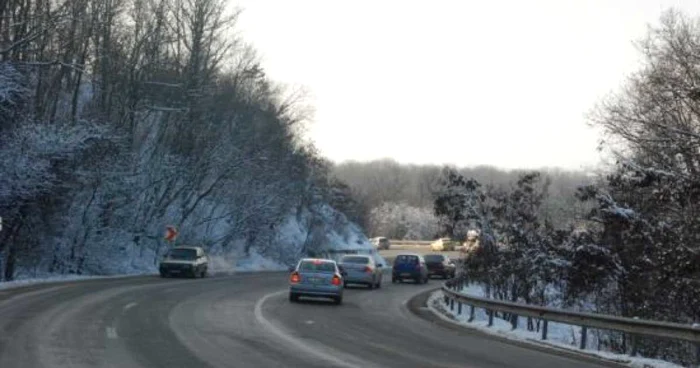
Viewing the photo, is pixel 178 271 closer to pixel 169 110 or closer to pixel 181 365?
pixel 169 110

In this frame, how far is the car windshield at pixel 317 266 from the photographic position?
2703 centimetres

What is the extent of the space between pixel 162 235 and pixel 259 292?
24019mm

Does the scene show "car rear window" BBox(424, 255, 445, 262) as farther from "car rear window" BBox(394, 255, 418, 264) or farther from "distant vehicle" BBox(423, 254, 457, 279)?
"car rear window" BBox(394, 255, 418, 264)

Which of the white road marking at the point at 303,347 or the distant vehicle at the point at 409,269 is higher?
the distant vehicle at the point at 409,269

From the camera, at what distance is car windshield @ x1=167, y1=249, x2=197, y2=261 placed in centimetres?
4322

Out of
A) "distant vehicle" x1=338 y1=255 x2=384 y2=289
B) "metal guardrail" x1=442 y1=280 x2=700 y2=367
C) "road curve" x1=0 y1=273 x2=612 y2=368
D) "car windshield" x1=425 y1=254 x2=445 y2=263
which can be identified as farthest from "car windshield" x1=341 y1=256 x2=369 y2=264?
"car windshield" x1=425 y1=254 x2=445 y2=263

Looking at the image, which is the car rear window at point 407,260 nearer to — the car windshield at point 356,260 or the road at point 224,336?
the car windshield at point 356,260

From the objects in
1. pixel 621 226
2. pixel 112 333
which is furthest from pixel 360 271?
pixel 112 333

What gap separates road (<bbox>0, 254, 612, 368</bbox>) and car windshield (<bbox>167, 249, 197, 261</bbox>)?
54.0 feet

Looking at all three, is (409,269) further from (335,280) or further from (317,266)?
(335,280)

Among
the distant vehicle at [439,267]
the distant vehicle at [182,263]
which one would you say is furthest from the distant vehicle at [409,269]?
the distant vehicle at [182,263]

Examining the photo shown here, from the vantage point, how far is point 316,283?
2683 centimetres

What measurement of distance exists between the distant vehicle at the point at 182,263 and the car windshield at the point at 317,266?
16.8 meters

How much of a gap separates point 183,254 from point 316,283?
59.9 feet
